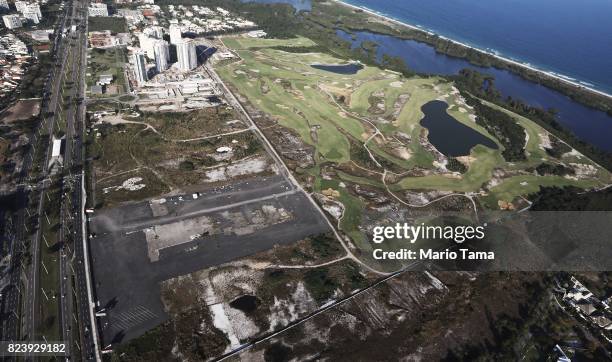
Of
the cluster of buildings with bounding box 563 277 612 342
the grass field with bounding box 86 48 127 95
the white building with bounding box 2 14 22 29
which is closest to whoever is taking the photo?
the cluster of buildings with bounding box 563 277 612 342

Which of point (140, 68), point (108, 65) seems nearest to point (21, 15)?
point (108, 65)

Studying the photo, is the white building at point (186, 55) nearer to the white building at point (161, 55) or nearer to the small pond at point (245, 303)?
the white building at point (161, 55)

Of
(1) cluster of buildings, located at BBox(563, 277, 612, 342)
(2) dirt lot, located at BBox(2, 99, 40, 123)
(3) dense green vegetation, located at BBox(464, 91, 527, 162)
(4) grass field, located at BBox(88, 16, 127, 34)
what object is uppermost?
(4) grass field, located at BBox(88, 16, 127, 34)

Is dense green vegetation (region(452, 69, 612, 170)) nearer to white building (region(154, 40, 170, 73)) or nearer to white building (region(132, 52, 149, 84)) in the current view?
white building (region(154, 40, 170, 73))

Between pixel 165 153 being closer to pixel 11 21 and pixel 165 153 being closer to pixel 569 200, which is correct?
pixel 569 200

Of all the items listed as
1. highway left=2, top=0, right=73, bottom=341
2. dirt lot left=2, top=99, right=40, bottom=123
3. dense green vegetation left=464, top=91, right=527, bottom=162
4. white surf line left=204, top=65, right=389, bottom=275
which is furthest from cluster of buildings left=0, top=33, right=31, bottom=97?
dense green vegetation left=464, top=91, right=527, bottom=162

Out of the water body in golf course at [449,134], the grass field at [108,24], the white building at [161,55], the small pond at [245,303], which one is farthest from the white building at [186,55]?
the small pond at [245,303]
